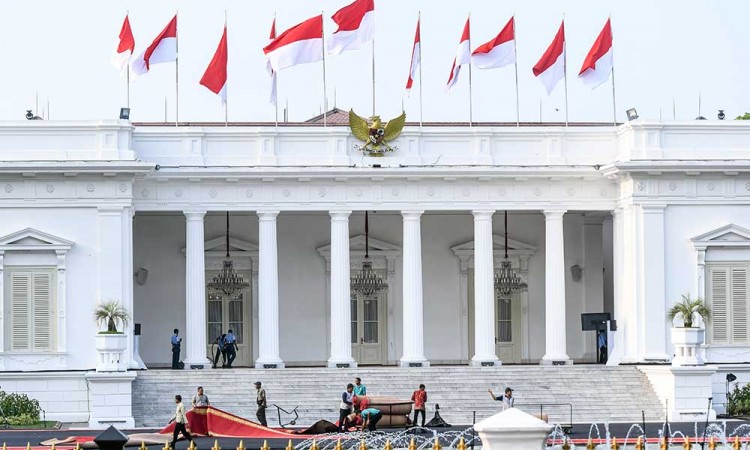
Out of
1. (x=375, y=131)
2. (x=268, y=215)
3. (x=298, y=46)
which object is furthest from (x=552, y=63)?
(x=268, y=215)

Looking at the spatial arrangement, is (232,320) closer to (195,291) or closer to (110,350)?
(195,291)

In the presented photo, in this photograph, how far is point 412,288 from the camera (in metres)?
52.7

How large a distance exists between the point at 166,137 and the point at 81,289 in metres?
5.31

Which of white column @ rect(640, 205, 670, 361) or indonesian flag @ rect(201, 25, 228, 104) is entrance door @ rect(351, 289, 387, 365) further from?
white column @ rect(640, 205, 670, 361)

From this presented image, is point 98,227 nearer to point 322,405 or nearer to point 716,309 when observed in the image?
point 322,405

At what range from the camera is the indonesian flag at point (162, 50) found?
52.4 m

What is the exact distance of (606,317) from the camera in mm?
52656

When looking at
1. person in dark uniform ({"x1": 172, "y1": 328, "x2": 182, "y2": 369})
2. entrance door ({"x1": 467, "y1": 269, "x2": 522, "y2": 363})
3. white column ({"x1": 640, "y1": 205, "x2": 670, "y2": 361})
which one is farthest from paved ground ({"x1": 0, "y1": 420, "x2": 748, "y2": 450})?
entrance door ({"x1": 467, "y1": 269, "x2": 522, "y2": 363})

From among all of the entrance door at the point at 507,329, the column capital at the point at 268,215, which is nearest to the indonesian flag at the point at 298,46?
the column capital at the point at 268,215

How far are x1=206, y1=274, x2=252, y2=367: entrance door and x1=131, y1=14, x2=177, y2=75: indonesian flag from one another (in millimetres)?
7798

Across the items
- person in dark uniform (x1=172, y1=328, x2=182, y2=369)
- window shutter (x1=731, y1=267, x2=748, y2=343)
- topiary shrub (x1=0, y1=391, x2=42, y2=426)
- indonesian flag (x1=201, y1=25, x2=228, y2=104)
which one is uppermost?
indonesian flag (x1=201, y1=25, x2=228, y2=104)

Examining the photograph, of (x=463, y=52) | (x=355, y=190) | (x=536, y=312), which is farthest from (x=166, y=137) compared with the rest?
(x=536, y=312)

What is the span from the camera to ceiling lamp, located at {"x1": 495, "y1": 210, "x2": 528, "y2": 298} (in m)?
55.3

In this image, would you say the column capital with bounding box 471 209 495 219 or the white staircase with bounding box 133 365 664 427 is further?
the column capital with bounding box 471 209 495 219
